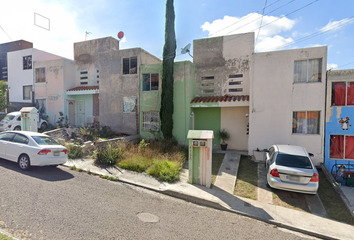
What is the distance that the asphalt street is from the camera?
4070 mm

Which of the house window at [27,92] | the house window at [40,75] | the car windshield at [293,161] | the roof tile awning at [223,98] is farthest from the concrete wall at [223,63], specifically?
the house window at [27,92]

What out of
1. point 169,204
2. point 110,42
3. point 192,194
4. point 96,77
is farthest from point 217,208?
point 110,42

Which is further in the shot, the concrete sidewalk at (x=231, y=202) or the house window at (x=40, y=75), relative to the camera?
the house window at (x=40, y=75)

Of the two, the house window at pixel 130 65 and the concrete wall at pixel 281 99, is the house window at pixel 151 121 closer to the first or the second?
the house window at pixel 130 65

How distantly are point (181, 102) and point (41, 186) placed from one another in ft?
29.4

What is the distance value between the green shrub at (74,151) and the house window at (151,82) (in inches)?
244

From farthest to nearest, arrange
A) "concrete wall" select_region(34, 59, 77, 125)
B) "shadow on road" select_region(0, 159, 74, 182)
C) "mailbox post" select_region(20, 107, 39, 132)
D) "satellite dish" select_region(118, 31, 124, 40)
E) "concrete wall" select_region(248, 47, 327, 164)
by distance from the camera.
Result: "satellite dish" select_region(118, 31, 124, 40) < "concrete wall" select_region(34, 59, 77, 125) < "mailbox post" select_region(20, 107, 39, 132) < "concrete wall" select_region(248, 47, 327, 164) < "shadow on road" select_region(0, 159, 74, 182)

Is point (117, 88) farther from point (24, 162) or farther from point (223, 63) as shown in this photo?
point (24, 162)

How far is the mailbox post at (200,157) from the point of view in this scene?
7211mm

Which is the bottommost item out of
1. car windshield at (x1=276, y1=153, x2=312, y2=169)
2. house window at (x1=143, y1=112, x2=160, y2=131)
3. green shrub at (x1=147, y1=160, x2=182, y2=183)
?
green shrub at (x1=147, y1=160, x2=182, y2=183)

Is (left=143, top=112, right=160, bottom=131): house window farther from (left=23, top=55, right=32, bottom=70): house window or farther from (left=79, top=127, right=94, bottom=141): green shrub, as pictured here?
(left=23, top=55, right=32, bottom=70): house window

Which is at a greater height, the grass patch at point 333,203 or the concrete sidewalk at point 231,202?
the concrete sidewalk at point 231,202

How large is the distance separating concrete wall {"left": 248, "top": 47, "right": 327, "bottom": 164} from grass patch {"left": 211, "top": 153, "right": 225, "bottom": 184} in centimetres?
186

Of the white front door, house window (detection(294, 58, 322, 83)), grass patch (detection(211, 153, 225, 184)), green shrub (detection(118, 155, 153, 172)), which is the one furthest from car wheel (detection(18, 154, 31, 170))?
house window (detection(294, 58, 322, 83))
